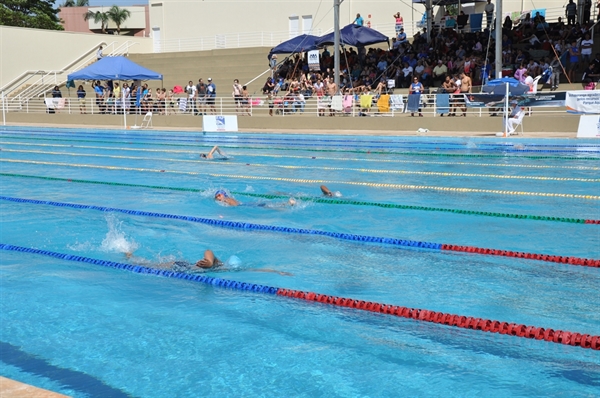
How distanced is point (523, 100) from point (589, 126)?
1.80 m

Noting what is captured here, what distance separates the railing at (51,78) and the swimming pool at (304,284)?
2027 centimetres

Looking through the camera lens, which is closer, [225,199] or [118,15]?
[225,199]

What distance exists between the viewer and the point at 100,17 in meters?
54.1

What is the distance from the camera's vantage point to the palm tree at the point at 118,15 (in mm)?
53844

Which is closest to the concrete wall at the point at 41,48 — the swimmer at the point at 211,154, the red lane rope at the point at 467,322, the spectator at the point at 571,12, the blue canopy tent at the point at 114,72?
the blue canopy tent at the point at 114,72

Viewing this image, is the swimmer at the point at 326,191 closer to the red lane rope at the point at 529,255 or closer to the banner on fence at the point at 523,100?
the red lane rope at the point at 529,255

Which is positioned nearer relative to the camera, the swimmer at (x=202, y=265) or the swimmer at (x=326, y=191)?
the swimmer at (x=202, y=265)

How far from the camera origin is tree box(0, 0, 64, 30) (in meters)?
42.2

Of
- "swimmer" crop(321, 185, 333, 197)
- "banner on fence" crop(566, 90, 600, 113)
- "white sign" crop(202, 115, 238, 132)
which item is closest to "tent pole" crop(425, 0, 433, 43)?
"white sign" crop(202, 115, 238, 132)

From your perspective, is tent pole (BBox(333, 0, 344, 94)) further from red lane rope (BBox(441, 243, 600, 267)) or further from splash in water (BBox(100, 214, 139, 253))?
red lane rope (BBox(441, 243, 600, 267))

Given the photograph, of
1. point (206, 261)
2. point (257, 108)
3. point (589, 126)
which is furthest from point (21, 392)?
point (257, 108)

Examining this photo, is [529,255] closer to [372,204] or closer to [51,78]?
[372,204]

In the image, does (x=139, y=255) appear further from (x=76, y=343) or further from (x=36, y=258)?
(x=76, y=343)

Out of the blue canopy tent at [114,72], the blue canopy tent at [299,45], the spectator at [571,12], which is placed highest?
the spectator at [571,12]
